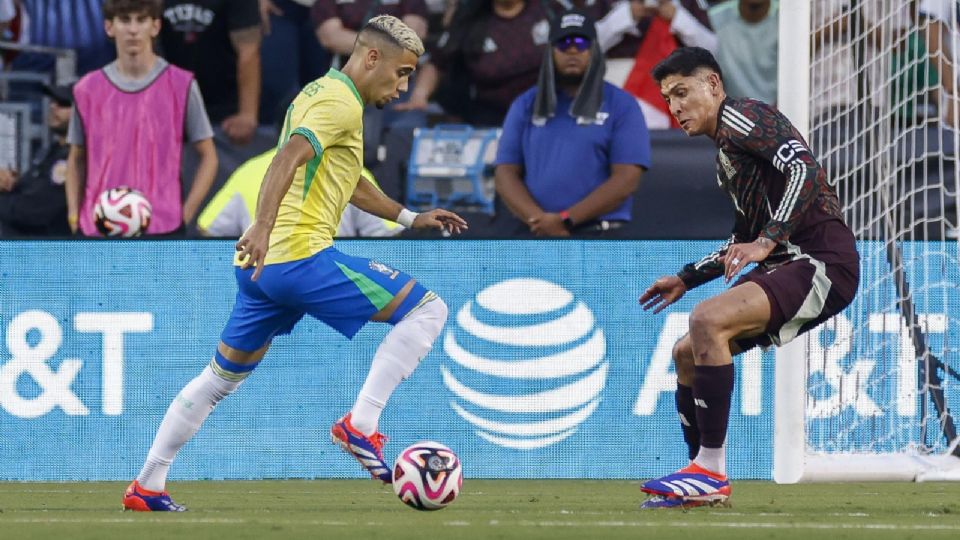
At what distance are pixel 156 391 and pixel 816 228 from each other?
4337 millimetres

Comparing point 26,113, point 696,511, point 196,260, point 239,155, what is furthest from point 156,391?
point 696,511

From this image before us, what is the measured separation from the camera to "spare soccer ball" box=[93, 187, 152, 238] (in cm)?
1053

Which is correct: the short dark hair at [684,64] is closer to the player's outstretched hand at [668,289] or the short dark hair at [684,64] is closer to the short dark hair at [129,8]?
the player's outstretched hand at [668,289]

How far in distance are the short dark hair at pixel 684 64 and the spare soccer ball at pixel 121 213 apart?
15.1 feet

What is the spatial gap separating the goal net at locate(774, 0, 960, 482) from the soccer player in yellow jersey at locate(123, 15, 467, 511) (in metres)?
2.82

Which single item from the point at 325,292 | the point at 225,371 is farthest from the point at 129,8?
the point at 325,292

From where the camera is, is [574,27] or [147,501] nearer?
[147,501]

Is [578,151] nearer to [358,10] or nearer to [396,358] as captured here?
[358,10]

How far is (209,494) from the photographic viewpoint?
28.3ft

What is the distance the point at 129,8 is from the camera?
10.9 metres

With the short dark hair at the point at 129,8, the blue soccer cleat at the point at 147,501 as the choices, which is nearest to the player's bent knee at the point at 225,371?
the blue soccer cleat at the point at 147,501

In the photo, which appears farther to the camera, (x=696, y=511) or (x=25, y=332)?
(x=25, y=332)

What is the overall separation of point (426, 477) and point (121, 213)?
4490mm

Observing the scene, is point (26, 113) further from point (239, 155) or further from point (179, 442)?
point (179, 442)
